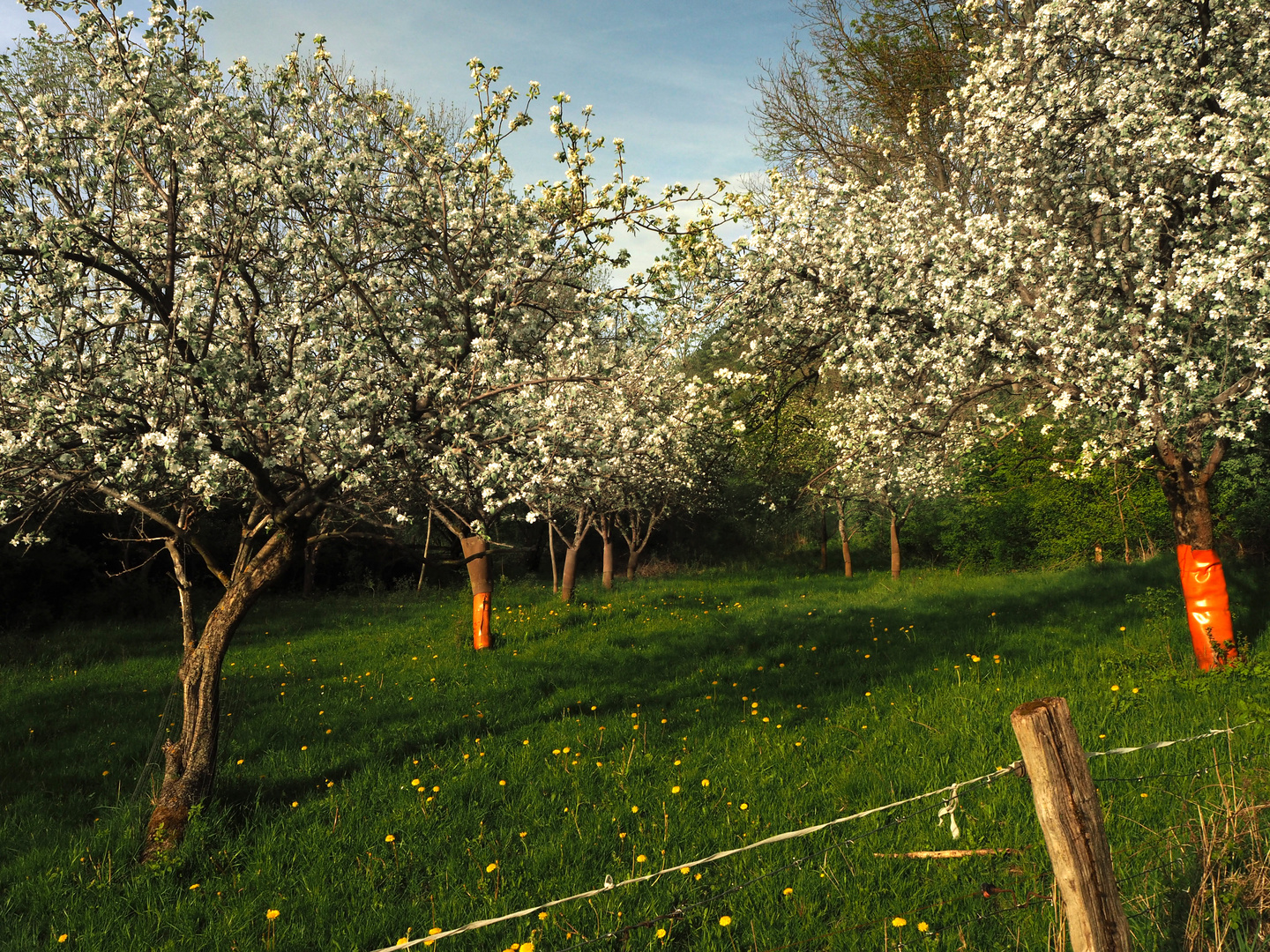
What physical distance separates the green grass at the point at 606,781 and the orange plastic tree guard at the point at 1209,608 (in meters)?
0.35

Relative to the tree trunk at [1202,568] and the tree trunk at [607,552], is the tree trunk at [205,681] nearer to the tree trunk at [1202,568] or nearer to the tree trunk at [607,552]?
the tree trunk at [1202,568]

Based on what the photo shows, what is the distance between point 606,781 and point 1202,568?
8.48 meters

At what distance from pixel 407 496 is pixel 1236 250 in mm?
8679

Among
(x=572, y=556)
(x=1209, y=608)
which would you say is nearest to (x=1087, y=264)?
(x=1209, y=608)

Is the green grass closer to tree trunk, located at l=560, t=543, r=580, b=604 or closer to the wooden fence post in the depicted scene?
the wooden fence post

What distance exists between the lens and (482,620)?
48.4 feet

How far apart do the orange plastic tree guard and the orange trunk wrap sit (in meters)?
11.3

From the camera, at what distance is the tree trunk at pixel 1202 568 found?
393 inches

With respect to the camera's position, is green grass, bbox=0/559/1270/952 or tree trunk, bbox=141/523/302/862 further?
tree trunk, bbox=141/523/302/862

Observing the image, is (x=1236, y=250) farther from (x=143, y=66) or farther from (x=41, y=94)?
(x=41, y=94)

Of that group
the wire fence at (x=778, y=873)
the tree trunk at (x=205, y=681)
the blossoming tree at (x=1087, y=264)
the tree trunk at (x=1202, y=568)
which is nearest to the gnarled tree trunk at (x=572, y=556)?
the blossoming tree at (x=1087, y=264)

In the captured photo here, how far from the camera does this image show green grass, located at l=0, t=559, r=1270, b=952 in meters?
5.32

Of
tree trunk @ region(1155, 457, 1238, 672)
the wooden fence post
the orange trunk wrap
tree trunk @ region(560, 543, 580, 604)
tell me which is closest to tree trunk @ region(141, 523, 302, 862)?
the wooden fence post

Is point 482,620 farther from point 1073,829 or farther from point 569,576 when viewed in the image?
point 1073,829
